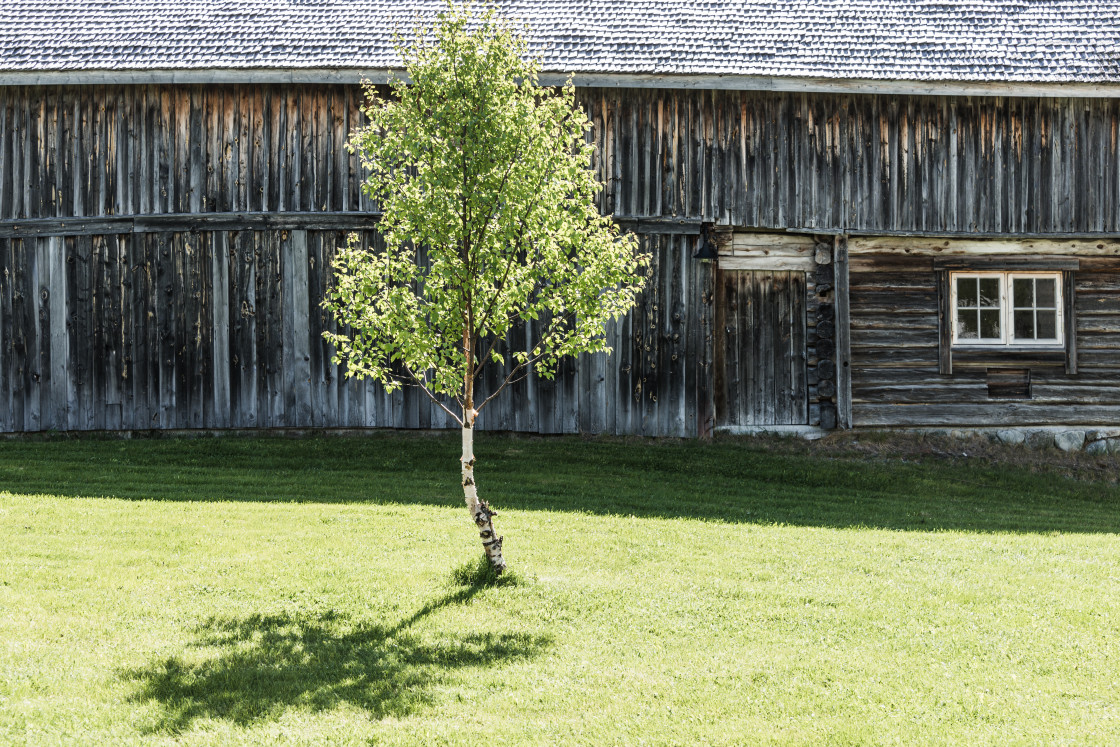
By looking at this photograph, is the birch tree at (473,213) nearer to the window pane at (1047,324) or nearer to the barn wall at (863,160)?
the barn wall at (863,160)

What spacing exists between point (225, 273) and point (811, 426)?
8290mm

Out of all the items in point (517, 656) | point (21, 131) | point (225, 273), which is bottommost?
point (517, 656)

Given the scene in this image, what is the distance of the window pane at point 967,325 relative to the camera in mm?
14734


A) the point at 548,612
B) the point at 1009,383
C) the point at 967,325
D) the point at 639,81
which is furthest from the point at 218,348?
the point at 1009,383

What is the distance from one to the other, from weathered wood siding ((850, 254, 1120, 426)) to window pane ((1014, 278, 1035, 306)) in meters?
0.60

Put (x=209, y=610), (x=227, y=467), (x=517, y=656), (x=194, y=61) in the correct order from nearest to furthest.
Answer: (x=517, y=656)
(x=209, y=610)
(x=227, y=467)
(x=194, y=61)

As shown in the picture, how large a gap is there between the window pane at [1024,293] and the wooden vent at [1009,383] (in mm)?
691

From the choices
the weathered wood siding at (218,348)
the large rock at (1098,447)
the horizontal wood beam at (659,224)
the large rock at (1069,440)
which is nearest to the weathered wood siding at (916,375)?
the large rock at (1069,440)

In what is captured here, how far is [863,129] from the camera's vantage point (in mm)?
14180

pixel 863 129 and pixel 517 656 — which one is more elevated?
pixel 863 129

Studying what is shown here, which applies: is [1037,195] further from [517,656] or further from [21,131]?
[21,131]

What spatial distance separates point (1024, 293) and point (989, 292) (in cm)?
52

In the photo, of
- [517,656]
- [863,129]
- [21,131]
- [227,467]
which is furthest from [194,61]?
[517,656]

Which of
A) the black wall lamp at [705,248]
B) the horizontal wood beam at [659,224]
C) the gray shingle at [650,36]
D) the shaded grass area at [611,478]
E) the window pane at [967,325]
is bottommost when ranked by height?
the shaded grass area at [611,478]
